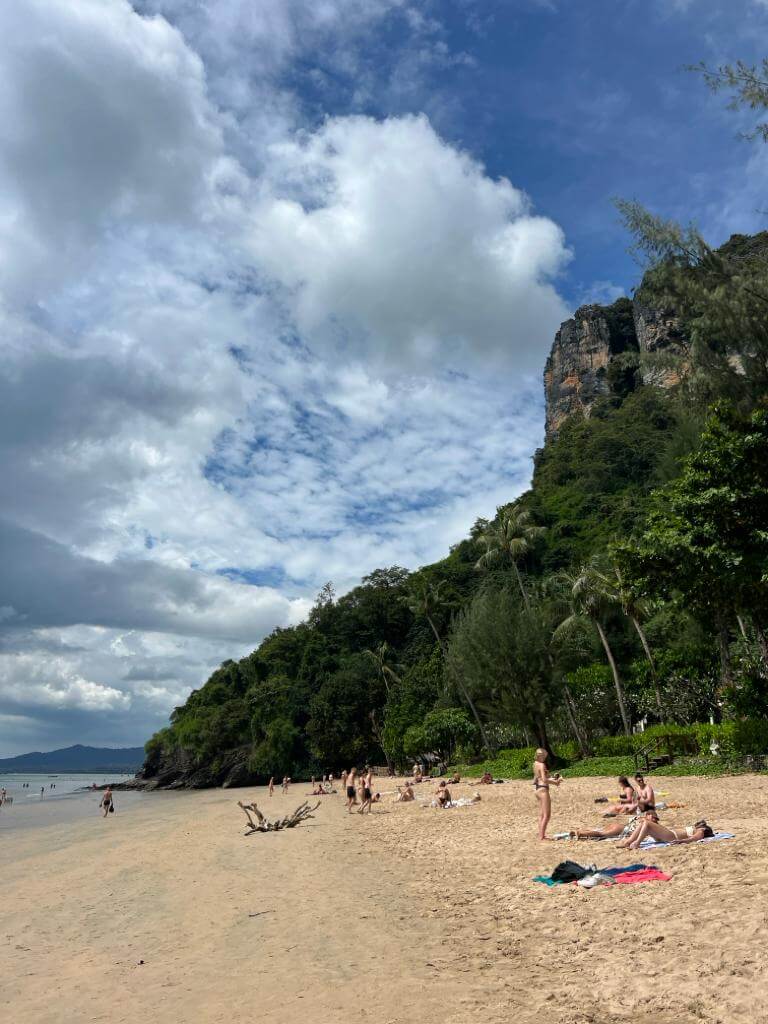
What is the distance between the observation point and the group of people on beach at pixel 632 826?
9.43 meters

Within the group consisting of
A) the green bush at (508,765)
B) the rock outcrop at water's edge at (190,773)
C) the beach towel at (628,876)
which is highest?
the beach towel at (628,876)

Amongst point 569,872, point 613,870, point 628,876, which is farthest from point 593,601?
point 628,876

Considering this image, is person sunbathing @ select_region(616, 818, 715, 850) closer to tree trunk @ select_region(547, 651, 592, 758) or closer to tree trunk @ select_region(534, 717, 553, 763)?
tree trunk @ select_region(534, 717, 553, 763)

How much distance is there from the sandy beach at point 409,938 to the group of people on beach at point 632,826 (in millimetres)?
416

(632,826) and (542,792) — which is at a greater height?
(542,792)

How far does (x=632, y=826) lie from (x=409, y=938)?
4.85 m

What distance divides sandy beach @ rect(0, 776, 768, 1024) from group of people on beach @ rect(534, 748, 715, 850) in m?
0.42

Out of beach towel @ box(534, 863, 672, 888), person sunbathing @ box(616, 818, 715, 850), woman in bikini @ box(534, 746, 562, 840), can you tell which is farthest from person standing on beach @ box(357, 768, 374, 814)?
beach towel @ box(534, 863, 672, 888)

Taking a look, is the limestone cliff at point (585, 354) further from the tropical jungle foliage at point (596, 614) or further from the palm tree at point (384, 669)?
the palm tree at point (384, 669)

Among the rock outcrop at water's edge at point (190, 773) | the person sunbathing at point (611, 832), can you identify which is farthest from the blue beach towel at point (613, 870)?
the rock outcrop at water's edge at point (190, 773)

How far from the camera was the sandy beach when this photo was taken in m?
4.91

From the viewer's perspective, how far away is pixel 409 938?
273 inches

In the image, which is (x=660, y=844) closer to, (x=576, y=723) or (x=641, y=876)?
(x=641, y=876)

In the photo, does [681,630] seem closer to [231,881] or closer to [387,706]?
[387,706]
